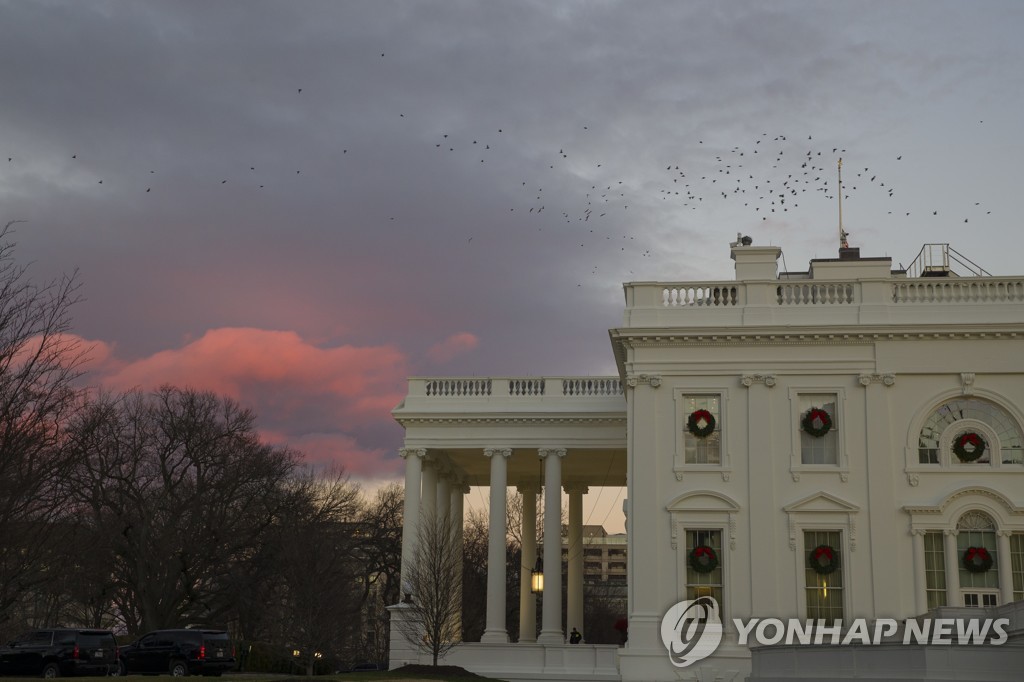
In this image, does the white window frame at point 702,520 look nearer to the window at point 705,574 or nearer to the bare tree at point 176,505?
the window at point 705,574

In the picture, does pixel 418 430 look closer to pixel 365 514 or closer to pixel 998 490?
pixel 998 490

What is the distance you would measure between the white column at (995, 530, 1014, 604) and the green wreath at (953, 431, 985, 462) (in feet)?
8.40

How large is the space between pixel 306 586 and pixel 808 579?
89.4ft

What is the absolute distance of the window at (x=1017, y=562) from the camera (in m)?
39.1

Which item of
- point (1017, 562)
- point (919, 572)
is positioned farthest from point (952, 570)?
point (1017, 562)

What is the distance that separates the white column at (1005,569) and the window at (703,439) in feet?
30.5

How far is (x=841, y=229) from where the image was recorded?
52.1 meters

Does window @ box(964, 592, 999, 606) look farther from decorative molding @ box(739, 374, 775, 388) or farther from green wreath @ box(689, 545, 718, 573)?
decorative molding @ box(739, 374, 775, 388)

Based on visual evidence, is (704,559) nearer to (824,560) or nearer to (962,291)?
(824,560)

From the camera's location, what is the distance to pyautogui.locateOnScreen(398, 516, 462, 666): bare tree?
43.9 meters

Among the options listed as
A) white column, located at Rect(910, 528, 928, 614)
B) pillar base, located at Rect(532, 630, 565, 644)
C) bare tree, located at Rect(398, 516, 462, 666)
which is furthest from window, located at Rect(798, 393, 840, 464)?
bare tree, located at Rect(398, 516, 462, 666)

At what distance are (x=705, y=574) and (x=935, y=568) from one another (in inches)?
292

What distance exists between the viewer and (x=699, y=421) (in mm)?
42375

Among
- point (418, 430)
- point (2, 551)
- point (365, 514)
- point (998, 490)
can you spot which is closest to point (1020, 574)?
point (998, 490)
